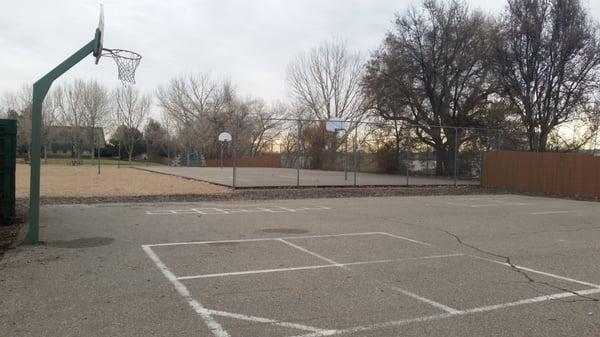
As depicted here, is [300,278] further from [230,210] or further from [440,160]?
[440,160]

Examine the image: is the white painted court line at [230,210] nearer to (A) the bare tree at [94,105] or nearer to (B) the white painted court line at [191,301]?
(B) the white painted court line at [191,301]

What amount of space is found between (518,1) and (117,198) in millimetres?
23405

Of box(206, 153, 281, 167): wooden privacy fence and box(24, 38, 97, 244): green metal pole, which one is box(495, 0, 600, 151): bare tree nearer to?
box(206, 153, 281, 167): wooden privacy fence

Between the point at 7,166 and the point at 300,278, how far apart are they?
290 inches

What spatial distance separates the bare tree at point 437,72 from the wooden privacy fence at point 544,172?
4.68 metres

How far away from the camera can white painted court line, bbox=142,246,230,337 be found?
459 centimetres

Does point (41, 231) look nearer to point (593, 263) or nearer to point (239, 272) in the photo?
point (239, 272)

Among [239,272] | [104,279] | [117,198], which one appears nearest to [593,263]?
[239,272]

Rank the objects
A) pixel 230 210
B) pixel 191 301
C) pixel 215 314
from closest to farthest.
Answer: pixel 215 314 < pixel 191 301 < pixel 230 210

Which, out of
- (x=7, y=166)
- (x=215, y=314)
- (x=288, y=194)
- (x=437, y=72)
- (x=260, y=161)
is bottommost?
(x=215, y=314)

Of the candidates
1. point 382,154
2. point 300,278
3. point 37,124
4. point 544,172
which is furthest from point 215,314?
point 382,154

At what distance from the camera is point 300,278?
6.55m

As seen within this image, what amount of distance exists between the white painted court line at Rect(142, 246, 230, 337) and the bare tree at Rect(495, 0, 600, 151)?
85.0 feet

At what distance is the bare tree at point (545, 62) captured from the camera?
27109mm
